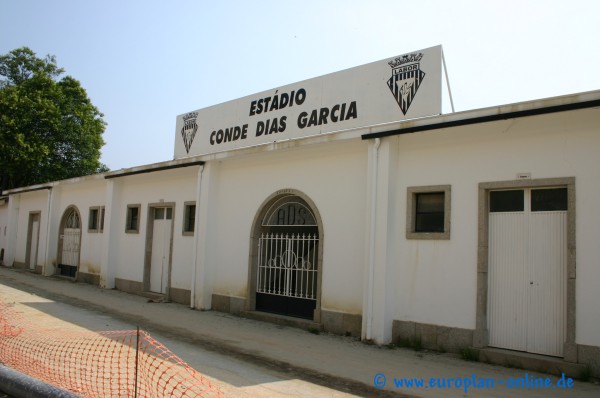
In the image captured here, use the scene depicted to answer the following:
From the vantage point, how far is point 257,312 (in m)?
10.9

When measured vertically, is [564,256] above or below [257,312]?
above

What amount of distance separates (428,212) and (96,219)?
13033mm

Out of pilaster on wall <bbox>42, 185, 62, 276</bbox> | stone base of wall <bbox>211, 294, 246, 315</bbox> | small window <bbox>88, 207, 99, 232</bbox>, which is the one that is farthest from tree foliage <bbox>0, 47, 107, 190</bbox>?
stone base of wall <bbox>211, 294, 246, 315</bbox>

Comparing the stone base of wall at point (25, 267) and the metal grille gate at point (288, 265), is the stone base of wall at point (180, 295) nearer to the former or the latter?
the metal grille gate at point (288, 265)

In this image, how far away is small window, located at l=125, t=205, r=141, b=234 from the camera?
1517 cm

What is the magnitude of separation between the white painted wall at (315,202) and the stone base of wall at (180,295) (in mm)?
1076

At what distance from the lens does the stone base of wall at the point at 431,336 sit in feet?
24.8

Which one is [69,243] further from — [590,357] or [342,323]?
[590,357]

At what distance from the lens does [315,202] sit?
10000 mm

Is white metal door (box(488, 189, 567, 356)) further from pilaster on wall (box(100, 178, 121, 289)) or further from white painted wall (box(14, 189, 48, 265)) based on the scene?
white painted wall (box(14, 189, 48, 265))

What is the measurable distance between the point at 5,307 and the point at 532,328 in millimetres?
10457

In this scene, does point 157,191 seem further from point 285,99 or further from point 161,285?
point 285,99

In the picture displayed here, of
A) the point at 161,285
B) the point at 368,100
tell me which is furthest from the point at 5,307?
the point at 368,100

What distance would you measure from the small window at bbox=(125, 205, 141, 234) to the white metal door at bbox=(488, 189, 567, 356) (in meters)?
11.0
